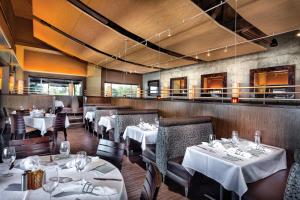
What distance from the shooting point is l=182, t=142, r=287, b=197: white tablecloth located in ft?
6.47

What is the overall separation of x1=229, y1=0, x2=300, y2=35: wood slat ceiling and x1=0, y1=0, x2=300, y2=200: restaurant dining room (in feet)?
0.10

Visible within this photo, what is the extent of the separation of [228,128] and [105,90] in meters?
10.9

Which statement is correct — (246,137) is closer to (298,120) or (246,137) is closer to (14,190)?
(298,120)

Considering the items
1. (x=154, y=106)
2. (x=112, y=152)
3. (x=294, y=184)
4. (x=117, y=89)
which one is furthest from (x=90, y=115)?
(x=117, y=89)

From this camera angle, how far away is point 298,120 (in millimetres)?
2697

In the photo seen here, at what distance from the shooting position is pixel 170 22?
5879 millimetres

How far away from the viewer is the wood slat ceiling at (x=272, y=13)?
438 centimetres

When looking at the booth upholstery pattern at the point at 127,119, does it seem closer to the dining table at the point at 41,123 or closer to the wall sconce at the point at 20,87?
the dining table at the point at 41,123

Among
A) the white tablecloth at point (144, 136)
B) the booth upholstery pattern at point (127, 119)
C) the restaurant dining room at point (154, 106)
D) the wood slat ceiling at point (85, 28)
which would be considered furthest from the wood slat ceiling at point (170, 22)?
the white tablecloth at point (144, 136)

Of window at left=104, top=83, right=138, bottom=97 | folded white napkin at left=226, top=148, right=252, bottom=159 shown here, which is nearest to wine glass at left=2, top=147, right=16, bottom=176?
folded white napkin at left=226, top=148, right=252, bottom=159

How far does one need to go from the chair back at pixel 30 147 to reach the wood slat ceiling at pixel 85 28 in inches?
223

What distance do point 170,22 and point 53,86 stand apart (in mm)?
9735

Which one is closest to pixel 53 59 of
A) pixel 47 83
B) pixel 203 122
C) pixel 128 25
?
pixel 47 83

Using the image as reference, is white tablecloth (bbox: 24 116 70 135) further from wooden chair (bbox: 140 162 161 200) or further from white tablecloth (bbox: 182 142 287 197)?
→ wooden chair (bbox: 140 162 161 200)
